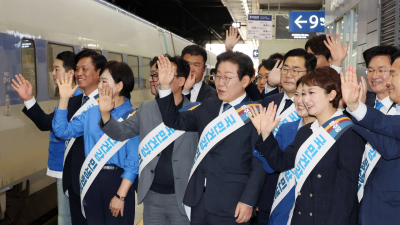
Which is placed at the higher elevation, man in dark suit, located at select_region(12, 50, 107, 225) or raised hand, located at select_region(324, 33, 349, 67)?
raised hand, located at select_region(324, 33, 349, 67)

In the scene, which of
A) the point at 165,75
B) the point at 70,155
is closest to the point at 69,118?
the point at 70,155

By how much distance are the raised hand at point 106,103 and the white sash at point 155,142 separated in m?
0.33

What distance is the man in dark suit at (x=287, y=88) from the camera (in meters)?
3.27

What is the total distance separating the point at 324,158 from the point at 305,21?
11.9 meters

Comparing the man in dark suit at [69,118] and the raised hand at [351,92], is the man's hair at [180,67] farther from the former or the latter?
the raised hand at [351,92]

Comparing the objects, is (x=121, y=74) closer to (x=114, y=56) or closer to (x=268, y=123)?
(x=268, y=123)

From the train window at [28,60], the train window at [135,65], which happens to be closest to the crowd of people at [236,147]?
the train window at [28,60]

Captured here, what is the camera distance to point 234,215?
2568mm

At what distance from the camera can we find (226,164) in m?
2.61

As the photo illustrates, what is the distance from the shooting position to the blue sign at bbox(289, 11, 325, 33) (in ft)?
43.5

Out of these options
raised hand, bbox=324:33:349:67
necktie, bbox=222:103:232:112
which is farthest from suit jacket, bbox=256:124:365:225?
raised hand, bbox=324:33:349:67

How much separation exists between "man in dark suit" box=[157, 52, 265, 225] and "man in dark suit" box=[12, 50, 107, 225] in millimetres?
964

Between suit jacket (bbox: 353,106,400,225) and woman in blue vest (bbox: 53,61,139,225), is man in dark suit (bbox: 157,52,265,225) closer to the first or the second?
woman in blue vest (bbox: 53,61,139,225)

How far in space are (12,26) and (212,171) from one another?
3.21m
